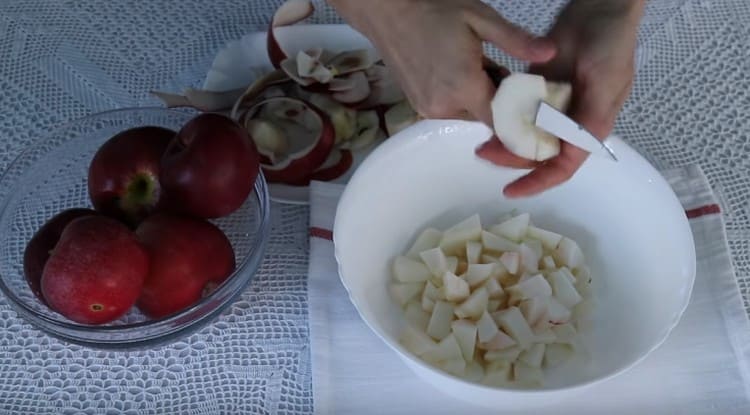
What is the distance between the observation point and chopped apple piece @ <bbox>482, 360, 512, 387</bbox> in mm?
692

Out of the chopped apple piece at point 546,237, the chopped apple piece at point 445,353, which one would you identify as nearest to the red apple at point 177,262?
the chopped apple piece at point 445,353

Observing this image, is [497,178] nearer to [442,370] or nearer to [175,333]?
[442,370]

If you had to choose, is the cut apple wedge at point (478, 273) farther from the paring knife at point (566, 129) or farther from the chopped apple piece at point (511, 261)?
the paring knife at point (566, 129)

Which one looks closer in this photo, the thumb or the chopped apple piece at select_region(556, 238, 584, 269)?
the thumb

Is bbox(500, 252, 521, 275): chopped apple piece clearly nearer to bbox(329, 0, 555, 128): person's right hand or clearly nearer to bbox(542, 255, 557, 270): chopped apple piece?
bbox(542, 255, 557, 270): chopped apple piece

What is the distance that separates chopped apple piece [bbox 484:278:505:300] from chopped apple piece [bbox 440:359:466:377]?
0.26ft

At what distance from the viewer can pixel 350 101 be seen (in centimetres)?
92

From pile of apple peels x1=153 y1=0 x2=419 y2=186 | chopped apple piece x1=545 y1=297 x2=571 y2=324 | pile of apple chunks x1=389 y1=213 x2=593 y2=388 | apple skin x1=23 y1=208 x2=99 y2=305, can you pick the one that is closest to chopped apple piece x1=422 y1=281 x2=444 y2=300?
pile of apple chunks x1=389 y1=213 x2=593 y2=388

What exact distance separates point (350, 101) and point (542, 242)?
29 centimetres

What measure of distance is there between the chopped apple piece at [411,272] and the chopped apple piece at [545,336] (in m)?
0.12

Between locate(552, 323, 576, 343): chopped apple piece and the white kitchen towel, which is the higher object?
locate(552, 323, 576, 343): chopped apple piece

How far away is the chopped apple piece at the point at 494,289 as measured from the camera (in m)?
0.74

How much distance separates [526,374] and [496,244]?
0.47 feet

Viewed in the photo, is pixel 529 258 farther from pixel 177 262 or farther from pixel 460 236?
pixel 177 262
